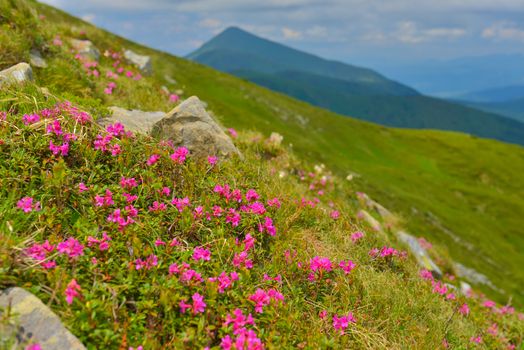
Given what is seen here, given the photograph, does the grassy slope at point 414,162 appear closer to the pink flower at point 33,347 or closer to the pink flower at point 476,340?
the pink flower at point 33,347

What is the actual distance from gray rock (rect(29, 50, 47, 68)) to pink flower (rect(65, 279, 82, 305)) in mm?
9093

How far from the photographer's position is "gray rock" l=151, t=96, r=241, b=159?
804cm

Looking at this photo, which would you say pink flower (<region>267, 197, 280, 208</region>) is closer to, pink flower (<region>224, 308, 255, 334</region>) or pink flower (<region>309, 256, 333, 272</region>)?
pink flower (<region>309, 256, 333, 272</region>)

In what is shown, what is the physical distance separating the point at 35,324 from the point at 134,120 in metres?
5.42

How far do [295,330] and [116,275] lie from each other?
7.67 ft

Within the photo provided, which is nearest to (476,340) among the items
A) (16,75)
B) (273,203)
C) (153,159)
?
(273,203)

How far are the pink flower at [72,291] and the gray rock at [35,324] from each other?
19cm

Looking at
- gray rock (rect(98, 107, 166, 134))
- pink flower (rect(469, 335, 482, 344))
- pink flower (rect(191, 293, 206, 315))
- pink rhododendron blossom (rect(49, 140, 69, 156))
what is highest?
gray rock (rect(98, 107, 166, 134))

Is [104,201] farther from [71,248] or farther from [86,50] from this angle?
[86,50]

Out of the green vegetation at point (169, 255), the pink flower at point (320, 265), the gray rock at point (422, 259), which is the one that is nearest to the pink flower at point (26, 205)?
the green vegetation at point (169, 255)

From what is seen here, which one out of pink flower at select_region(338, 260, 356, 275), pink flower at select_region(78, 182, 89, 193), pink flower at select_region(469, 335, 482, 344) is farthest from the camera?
pink flower at select_region(469, 335, 482, 344)

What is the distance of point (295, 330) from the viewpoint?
482 centimetres

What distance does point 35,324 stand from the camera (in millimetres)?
3725

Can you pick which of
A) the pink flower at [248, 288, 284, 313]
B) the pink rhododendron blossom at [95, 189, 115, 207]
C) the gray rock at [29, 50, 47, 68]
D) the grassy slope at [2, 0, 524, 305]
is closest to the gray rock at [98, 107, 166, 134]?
the pink rhododendron blossom at [95, 189, 115, 207]
